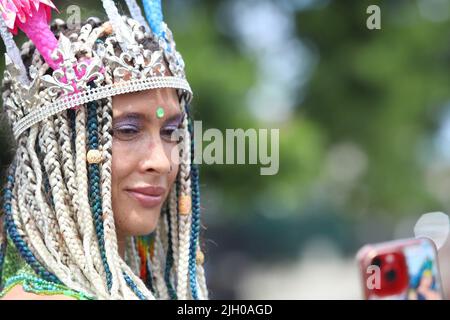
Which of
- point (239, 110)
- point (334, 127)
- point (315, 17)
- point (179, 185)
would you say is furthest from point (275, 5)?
point (179, 185)

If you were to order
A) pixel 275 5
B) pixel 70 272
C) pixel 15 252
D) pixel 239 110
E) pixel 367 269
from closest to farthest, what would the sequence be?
pixel 367 269
pixel 70 272
pixel 15 252
pixel 239 110
pixel 275 5

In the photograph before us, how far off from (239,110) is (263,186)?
122 cm

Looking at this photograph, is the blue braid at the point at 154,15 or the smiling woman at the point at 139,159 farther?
the blue braid at the point at 154,15

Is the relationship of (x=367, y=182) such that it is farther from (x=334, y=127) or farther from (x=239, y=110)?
(x=239, y=110)

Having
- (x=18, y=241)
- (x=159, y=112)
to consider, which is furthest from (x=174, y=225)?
(x=18, y=241)

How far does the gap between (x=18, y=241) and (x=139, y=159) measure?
0.50 m

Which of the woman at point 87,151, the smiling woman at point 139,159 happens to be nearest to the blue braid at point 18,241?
the woman at point 87,151

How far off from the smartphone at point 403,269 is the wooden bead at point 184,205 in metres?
0.82

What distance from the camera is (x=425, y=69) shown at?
9.98m

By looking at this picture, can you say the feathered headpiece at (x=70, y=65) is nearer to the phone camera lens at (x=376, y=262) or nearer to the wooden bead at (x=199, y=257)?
the wooden bead at (x=199, y=257)

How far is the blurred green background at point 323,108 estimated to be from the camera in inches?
337

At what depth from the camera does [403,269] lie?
2623 mm

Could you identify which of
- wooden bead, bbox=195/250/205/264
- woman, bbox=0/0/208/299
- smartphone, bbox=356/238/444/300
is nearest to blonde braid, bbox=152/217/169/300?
woman, bbox=0/0/208/299
